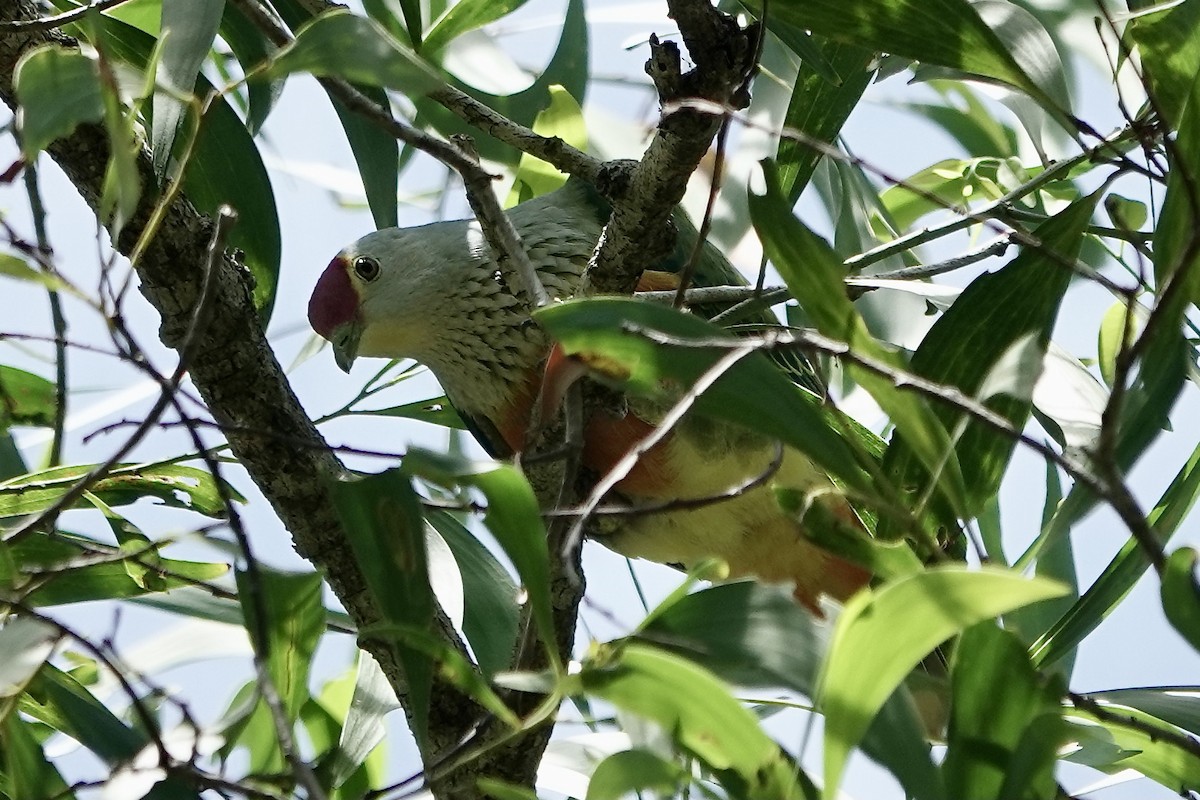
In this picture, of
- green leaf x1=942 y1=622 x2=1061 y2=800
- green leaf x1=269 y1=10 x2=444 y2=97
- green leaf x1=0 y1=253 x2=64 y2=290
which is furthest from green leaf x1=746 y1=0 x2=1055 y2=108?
green leaf x1=0 y1=253 x2=64 y2=290

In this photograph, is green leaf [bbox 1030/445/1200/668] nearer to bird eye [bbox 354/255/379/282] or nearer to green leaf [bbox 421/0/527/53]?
green leaf [bbox 421/0/527/53]

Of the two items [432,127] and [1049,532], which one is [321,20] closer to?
[1049,532]

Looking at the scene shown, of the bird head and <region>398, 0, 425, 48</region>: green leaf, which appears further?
the bird head

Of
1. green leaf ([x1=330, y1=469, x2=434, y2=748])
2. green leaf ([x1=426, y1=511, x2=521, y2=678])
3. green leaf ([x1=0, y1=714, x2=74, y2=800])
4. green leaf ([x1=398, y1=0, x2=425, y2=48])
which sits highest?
green leaf ([x1=398, y1=0, x2=425, y2=48])

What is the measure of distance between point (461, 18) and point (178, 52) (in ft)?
1.49

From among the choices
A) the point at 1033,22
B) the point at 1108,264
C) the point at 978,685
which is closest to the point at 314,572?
the point at 978,685

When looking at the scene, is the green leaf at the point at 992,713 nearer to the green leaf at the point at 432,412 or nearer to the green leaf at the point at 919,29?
the green leaf at the point at 919,29

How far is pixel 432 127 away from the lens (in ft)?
5.39

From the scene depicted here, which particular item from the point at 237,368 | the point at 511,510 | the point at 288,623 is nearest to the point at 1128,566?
the point at 511,510

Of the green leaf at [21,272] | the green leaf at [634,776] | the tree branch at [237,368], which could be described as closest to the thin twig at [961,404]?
the green leaf at [634,776]

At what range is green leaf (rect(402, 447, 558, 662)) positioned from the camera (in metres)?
0.66

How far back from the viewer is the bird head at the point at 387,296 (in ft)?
5.74

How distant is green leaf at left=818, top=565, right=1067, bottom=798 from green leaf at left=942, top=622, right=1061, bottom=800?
7 cm

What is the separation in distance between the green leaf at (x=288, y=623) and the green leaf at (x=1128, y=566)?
589 millimetres
